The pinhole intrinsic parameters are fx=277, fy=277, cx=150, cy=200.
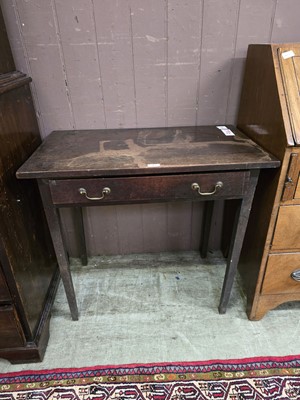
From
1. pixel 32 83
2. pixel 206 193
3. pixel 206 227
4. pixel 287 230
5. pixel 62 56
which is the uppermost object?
pixel 62 56

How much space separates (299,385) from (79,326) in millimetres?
1034

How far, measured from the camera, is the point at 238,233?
1225 mm

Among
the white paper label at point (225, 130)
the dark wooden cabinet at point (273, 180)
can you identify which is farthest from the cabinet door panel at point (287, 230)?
the white paper label at point (225, 130)

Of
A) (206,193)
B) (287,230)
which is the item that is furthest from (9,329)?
(287,230)

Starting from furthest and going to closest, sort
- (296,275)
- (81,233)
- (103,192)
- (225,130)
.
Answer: (81,233), (225,130), (296,275), (103,192)

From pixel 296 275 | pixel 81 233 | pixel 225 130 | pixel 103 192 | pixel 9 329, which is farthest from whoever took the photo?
pixel 81 233

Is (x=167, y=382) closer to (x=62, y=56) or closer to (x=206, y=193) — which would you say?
(x=206, y=193)

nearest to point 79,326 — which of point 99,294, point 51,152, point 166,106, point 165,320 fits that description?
point 99,294

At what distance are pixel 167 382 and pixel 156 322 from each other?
0.97ft

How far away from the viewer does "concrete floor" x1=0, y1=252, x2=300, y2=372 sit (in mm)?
A: 1292

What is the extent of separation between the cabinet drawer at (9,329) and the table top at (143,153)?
0.56 m

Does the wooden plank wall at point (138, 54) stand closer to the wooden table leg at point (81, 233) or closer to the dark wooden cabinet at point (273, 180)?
the dark wooden cabinet at point (273, 180)

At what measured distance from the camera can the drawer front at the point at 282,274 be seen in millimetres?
1256

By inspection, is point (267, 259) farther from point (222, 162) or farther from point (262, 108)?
point (262, 108)
